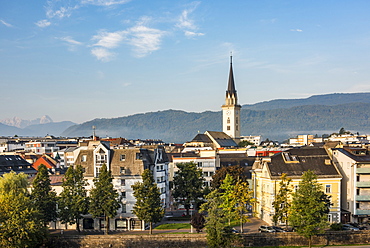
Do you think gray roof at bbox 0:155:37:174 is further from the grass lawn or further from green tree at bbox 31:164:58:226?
Result: the grass lawn

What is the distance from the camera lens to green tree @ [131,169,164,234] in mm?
64938

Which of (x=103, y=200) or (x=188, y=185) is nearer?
(x=103, y=200)

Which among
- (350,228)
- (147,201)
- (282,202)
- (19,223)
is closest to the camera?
(19,223)

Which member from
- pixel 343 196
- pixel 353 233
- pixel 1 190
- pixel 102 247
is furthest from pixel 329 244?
pixel 1 190

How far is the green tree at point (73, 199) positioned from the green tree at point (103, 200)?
1.76m

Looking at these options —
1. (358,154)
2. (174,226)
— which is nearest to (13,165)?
(174,226)

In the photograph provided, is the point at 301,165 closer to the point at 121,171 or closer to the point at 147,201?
the point at 147,201

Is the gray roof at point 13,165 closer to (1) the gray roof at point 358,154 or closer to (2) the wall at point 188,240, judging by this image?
(2) the wall at point 188,240

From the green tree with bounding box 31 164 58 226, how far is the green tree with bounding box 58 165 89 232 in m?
1.19

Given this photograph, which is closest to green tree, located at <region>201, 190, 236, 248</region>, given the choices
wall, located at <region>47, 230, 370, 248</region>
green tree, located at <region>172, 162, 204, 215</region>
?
wall, located at <region>47, 230, 370, 248</region>

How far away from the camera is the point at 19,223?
2218 inches

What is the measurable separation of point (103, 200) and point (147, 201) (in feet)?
22.1

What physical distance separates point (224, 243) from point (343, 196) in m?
26.8

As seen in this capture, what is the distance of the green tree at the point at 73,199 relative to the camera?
220ft
